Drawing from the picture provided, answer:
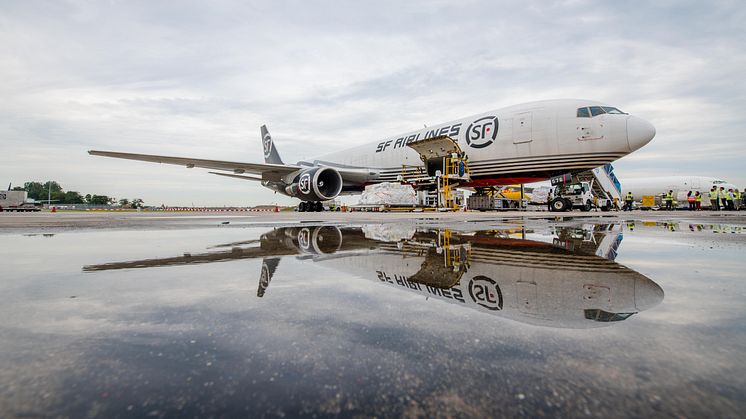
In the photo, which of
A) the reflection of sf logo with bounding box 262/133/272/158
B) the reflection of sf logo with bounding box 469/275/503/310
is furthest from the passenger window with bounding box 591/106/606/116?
the reflection of sf logo with bounding box 262/133/272/158

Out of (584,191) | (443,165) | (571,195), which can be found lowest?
(571,195)

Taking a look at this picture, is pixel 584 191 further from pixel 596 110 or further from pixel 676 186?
pixel 676 186

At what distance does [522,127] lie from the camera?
1111 cm

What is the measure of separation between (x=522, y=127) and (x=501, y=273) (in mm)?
10705

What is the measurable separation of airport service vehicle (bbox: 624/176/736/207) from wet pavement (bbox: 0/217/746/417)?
36844 mm

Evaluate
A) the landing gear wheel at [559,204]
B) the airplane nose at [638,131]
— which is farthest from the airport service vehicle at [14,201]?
the airplane nose at [638,131]

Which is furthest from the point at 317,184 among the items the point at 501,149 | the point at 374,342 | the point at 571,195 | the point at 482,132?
the point at 374,342

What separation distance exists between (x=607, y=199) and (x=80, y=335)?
25579 millimetres

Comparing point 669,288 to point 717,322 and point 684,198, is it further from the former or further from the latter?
point 684,198

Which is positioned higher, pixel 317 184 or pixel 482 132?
pixel 482 132

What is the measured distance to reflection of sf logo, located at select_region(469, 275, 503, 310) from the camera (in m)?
1.12

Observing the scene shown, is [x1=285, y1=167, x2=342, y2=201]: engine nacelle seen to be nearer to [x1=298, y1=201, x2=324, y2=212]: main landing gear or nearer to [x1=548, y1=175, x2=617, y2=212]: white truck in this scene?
[x1=298, y1=201, x2=324, y2=212]: main landing gear

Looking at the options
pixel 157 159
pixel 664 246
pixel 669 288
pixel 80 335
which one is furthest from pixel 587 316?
pixel 157 159

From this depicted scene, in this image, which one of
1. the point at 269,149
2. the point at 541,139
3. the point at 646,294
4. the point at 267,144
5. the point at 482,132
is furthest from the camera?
the point at 267,144
